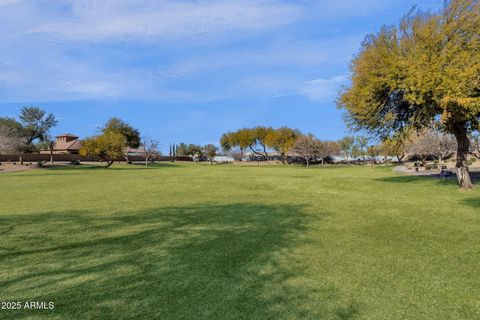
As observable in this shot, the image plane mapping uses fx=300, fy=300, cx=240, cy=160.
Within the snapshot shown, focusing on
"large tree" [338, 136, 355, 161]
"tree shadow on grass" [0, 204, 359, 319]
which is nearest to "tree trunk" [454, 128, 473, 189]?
"tree shadow on grass" [0, 204, 359, 319]

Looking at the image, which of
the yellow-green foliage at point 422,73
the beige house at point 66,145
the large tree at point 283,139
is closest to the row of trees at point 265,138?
the large tree at point 283,139

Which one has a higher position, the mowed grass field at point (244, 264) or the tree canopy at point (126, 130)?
the tree canopy at point (126, 130)

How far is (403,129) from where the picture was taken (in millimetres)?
19703

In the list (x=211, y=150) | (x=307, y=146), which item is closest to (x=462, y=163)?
(x=307, y=146)

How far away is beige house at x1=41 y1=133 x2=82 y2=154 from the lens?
89.6 meters

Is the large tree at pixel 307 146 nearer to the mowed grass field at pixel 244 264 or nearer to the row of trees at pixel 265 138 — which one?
the row of trees at pixel 265 138

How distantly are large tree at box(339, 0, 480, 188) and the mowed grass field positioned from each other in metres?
7.18

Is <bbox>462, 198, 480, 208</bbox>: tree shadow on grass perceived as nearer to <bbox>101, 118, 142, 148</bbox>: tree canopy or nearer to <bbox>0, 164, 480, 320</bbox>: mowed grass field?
<bbox>0, 164, 480, 320</bbox>: mowed grass field

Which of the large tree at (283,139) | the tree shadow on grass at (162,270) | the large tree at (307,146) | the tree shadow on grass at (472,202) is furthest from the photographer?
the large tree at (283,139)

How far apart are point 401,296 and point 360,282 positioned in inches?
24.7

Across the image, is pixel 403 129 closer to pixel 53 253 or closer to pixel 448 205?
pixel 448 205

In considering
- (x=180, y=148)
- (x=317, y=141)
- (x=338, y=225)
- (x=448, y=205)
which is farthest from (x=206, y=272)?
(x=180, y=148)

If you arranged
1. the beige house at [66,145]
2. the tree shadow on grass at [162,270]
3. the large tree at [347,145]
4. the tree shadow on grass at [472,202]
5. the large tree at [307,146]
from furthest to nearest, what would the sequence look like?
the large tree at [347,145], the beige house at [66,145], the large tree at [307,146], the tree shadow on grass at [472,202], the tree shadow on grass at [162,270]

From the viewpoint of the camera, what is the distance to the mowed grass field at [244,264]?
13.3 ft
